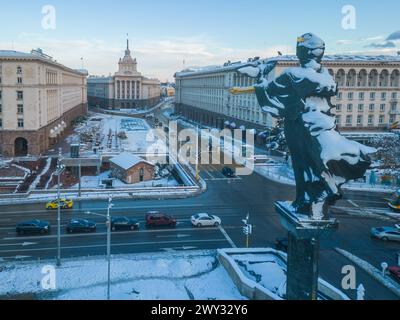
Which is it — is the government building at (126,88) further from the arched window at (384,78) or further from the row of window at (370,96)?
the arched window at (384,78)

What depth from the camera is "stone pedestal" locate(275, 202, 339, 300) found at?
1327cm

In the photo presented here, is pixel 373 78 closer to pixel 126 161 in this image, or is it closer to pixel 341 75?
pixel 341 75

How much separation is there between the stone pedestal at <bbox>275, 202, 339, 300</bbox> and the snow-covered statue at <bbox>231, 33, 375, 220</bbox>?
0.28m

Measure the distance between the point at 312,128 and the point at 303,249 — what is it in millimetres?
3777

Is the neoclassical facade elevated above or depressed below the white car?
above

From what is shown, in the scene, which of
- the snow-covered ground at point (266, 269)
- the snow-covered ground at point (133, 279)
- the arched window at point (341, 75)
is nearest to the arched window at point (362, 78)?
the arched window at point (341, 75)

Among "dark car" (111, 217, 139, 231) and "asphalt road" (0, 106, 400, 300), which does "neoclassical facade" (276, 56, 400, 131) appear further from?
"dark car" (111, 217, 139, 231)

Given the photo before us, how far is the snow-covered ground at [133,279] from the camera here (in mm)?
18688

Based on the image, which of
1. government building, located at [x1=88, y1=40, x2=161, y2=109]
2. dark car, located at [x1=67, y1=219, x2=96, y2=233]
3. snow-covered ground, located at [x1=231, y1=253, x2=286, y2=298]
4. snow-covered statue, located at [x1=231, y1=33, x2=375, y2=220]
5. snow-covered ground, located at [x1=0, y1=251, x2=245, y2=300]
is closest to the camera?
snow-covered statue, located at [x1=231, y1=33, x2=375, y2=220]

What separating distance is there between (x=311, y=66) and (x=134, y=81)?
171 meters

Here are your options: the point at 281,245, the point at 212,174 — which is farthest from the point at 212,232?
the point at 212,174

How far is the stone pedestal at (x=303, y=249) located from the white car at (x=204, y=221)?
15.8m

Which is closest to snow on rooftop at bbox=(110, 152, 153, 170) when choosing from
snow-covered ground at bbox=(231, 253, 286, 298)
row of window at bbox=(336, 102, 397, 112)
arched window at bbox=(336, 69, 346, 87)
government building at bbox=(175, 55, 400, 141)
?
snow-covered ground at bbox=(231, 253, 286, 298)

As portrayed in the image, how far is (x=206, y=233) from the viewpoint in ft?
96.0
